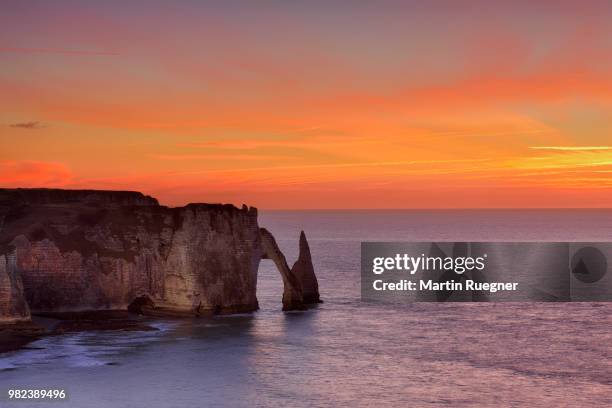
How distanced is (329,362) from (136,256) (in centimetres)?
2784

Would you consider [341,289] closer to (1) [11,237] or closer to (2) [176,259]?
(2) [176,259]

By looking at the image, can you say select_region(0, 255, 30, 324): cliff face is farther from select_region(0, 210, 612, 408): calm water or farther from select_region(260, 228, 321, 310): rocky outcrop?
select_region(260, 228, 321, 310): rocky outcrop

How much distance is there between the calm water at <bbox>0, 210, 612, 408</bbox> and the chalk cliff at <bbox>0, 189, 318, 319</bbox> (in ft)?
13.2

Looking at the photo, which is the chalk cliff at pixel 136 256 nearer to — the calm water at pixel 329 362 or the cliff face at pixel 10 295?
the calm water at pixel 329 362

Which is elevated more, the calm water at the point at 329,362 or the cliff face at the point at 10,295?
the cliff face at the point at 10,295

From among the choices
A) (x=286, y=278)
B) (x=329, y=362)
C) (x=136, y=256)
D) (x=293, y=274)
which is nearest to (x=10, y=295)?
(x=136, y=256)

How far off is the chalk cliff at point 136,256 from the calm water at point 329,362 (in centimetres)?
401

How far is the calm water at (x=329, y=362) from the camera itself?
54.8 metres

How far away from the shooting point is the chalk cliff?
3292 inches

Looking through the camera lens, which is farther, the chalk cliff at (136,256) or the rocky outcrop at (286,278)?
the rocky outcrop at (286,278)

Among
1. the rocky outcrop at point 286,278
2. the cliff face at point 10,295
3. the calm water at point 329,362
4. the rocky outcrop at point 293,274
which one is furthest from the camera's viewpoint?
the rocky outcrop at point 293,274

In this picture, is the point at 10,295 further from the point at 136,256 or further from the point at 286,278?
the point at 286,278

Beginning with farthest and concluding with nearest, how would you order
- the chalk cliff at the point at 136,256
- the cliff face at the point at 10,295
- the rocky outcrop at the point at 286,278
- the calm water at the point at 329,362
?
the rocky outcrop at the point at 286,278 → the chalk cliff at the point at 136,256 → the cliff face at the point at 10,295 → the calm water at the point at 329,362

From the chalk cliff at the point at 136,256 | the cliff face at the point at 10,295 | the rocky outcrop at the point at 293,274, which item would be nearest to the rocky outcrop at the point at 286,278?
the rocky outcrop at the point at 293,274
